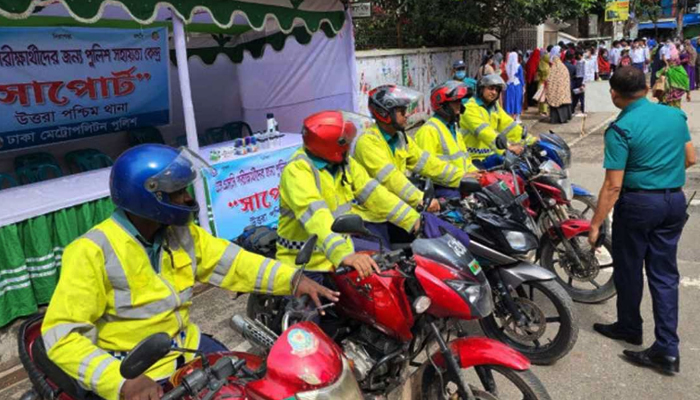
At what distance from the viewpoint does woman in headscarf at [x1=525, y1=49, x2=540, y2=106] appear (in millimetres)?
15584

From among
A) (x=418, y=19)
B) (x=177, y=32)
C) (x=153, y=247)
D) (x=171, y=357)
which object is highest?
(x=418, y=19)

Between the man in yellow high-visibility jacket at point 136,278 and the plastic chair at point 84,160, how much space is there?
206 inches

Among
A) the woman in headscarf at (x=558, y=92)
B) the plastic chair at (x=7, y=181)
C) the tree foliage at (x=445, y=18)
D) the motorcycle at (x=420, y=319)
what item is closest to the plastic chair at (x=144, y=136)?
the plastic chair at (x=7, y=181)

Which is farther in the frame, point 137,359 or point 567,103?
point 567,103

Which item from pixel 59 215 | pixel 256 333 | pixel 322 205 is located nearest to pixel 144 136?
pixel 59 215

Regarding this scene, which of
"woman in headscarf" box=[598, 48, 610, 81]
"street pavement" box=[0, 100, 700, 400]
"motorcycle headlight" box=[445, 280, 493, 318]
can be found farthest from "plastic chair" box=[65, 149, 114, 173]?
"woman in headscarf" box=[598, 48, 610, 81]

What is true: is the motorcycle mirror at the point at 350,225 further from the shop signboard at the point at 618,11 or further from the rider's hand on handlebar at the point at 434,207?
the shop signboard at the point at 618,11

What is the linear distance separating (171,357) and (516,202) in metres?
2.33

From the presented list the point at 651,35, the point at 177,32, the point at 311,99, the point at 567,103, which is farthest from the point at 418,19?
the point at 651,35

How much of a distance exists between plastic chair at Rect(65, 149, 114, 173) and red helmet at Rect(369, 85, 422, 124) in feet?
14.4

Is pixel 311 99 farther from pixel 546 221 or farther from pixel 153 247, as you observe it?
pixel 153 247

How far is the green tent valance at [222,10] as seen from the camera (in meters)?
4.20

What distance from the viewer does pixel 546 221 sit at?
4613 millimetres

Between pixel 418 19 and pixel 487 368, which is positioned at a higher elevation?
pixel 418 19
